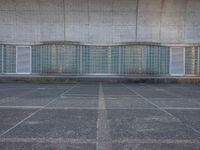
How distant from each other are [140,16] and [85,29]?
5004mm

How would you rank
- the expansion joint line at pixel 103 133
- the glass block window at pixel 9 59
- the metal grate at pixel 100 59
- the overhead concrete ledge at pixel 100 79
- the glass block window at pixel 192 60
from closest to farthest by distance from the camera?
the expansion joint line at pixel 103 133
the overhead concrete ledge at pixel 100 79
the metal grate at pixel 100 59
the glass block window at pixel 9 59
the glass block window at pixel 192 60

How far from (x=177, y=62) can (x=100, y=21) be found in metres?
7.95

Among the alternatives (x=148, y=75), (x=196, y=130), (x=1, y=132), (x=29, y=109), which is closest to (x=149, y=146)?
(x=196, y=130)

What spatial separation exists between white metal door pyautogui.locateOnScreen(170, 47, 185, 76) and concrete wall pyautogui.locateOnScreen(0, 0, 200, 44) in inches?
36.1

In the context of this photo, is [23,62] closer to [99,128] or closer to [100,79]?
[100,79]

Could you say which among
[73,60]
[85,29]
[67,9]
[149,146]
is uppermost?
[67,9]

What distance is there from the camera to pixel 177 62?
957 inches

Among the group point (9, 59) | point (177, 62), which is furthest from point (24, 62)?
point (177, 62)

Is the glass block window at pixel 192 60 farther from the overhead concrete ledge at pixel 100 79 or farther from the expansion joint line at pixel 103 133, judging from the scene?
the expansion joint line at pixel 103 133

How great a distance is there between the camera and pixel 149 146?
4469 mm

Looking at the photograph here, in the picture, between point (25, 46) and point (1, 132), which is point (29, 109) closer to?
point (1, 132)

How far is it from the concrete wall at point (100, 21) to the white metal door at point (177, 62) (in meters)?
0.92

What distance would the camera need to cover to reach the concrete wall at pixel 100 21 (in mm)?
23188

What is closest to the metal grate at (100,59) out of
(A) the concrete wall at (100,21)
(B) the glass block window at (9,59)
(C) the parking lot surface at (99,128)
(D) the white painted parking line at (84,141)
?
(A) the concrete wall at (100,21)
